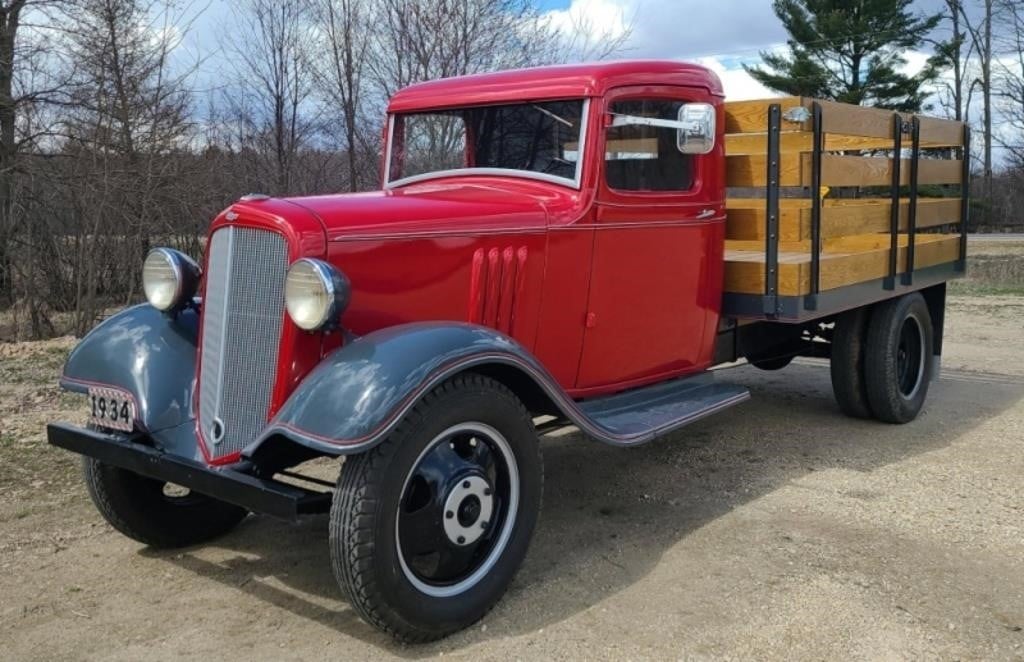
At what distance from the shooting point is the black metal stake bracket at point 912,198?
5.90 m

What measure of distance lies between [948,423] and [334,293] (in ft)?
15.3

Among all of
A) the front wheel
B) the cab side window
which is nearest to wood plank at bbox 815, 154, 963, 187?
the cab side window

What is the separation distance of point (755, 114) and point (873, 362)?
1975mm

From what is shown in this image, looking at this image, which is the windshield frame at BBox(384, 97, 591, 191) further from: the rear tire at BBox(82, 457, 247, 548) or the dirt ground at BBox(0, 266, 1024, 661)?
the rear tire at BBox(82, 457, 247, 548)

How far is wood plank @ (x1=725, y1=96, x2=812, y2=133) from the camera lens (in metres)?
4.79

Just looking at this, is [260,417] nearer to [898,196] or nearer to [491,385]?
[491,385]

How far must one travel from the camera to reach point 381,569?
2914 mm

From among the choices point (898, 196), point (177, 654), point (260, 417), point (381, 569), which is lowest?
point (177, 654)

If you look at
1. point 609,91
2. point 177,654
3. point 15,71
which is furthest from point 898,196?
point 15,71

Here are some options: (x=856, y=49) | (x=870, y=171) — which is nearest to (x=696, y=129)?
(x=870, y=171)

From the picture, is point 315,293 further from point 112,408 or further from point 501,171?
point 501,171

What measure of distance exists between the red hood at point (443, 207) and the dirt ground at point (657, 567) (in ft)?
4.46

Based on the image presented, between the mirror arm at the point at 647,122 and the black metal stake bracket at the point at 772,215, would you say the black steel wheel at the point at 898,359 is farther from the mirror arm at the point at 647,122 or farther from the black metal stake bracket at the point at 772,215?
the mirror arm at the point at 647,122

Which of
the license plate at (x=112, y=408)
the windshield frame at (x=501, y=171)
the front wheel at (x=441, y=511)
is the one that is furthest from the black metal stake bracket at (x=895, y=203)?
the license plate at (x=112, y=408)
